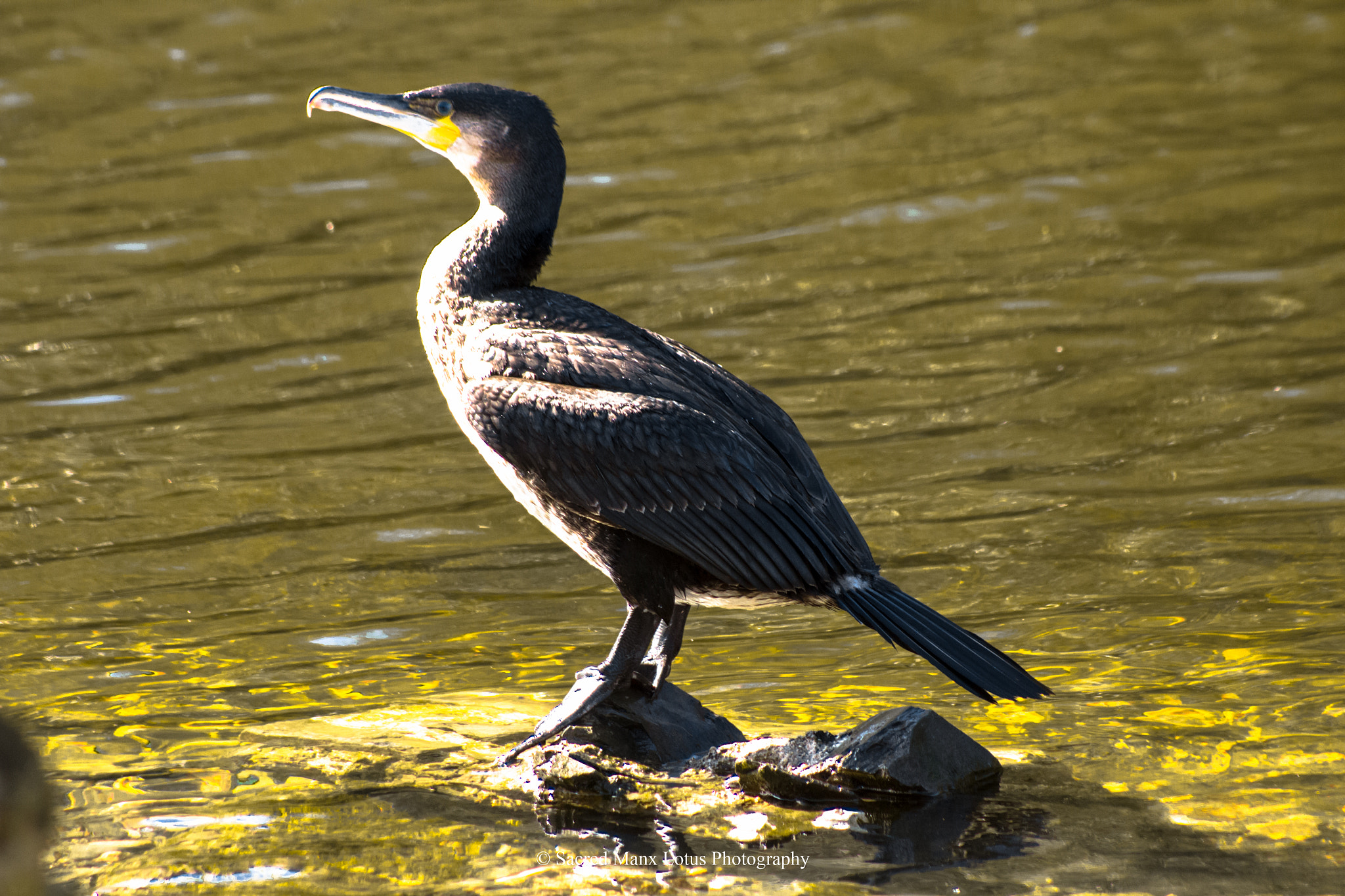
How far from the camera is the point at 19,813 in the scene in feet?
7.89

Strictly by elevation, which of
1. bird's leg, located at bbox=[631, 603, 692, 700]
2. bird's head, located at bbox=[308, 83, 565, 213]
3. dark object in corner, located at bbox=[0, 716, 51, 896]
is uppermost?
bird's head, located at bbox=[308, 83, 565, 213]

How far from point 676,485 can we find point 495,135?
1.41 meters

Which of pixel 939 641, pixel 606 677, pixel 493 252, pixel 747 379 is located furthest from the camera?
pixel 747 379

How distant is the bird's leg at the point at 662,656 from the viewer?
4.82 meters

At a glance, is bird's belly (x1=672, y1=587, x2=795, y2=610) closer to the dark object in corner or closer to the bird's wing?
the bird's wing

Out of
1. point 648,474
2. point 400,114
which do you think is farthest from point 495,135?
point 648,474

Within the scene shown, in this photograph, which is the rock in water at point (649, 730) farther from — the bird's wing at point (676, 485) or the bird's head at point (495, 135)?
the bird's head at point (495, 135)

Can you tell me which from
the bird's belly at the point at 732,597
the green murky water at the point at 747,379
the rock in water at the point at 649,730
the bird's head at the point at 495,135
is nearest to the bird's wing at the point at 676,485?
the bird's belly at the point at 732,597

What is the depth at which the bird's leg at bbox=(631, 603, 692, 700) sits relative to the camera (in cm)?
482

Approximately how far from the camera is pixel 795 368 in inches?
340

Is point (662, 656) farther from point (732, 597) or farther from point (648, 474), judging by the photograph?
point (648, 474)

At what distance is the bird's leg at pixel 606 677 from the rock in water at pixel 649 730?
81 millimetres

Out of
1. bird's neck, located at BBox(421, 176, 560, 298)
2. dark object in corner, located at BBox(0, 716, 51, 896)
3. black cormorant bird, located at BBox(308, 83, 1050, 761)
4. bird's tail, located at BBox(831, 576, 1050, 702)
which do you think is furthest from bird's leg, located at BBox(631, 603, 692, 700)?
dark object in corner, located at BBox(0, 716, 51, 896)

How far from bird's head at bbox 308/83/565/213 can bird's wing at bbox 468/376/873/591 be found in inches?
35.7
